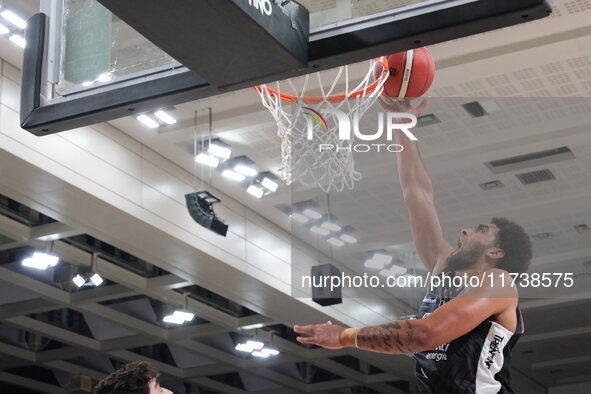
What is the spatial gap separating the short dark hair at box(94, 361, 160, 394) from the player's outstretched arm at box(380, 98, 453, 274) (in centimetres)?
126

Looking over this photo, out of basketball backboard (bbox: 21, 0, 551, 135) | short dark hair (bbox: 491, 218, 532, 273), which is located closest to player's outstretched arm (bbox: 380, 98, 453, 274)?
short dark hair (bbox: 491, 218, 532, 273)

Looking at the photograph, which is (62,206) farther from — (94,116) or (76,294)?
(94,116)

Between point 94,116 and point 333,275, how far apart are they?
1.21 m

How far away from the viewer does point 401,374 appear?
14828 millimetres

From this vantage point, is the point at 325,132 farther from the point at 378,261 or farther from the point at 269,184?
the point at 269,184

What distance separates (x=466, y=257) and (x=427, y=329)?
1.32 ft

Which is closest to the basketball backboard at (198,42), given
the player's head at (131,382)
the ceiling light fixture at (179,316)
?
the player's head at (131,382)

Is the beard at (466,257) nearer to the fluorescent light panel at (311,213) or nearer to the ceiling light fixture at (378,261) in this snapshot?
the ceiling light fixture at (378,261)

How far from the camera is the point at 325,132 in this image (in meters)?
4.04

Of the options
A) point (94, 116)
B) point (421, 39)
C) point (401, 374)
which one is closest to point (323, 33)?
point (421, 39)

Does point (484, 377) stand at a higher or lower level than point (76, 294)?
lower

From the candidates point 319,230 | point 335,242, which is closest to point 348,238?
point 335,242

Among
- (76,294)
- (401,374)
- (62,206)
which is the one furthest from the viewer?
(401,374)

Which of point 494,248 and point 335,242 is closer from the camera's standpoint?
point 494,248
